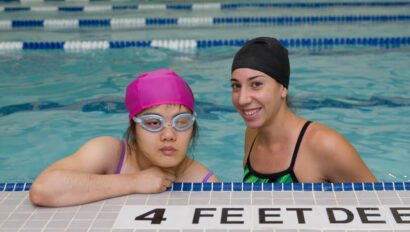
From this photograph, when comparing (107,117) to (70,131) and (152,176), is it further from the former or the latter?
(152,176)

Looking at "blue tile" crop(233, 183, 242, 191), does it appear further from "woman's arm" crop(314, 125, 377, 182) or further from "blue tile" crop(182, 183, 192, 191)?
"woman's arm" crop(314, 125, 377, 182)

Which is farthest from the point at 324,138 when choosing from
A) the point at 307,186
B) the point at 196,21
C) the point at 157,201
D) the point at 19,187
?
the point at 196,21

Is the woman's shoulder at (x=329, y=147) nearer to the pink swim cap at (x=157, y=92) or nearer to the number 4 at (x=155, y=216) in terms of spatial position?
the pink swim cap at (x=157, y=92)

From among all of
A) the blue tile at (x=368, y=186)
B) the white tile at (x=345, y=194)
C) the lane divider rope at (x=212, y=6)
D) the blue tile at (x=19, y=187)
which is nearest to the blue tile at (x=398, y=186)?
the blue tile at (x=368, y=186)

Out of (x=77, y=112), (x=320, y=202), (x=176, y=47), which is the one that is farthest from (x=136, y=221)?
(x=176, y=47)

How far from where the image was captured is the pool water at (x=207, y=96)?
4.61 m

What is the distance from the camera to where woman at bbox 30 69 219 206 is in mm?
2158

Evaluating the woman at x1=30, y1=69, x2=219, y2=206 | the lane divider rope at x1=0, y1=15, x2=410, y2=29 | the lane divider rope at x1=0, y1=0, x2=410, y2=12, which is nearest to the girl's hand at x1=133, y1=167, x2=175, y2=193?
the woman at x1=30, y1=69, x2=219, y2=206

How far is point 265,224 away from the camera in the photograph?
200cm

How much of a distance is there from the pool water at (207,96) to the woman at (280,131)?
0.50 m

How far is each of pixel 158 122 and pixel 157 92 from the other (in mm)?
122

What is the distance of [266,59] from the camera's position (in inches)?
93.7

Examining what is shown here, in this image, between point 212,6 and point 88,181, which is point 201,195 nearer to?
point 88,181

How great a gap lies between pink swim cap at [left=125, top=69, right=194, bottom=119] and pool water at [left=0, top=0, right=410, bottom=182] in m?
0.99
